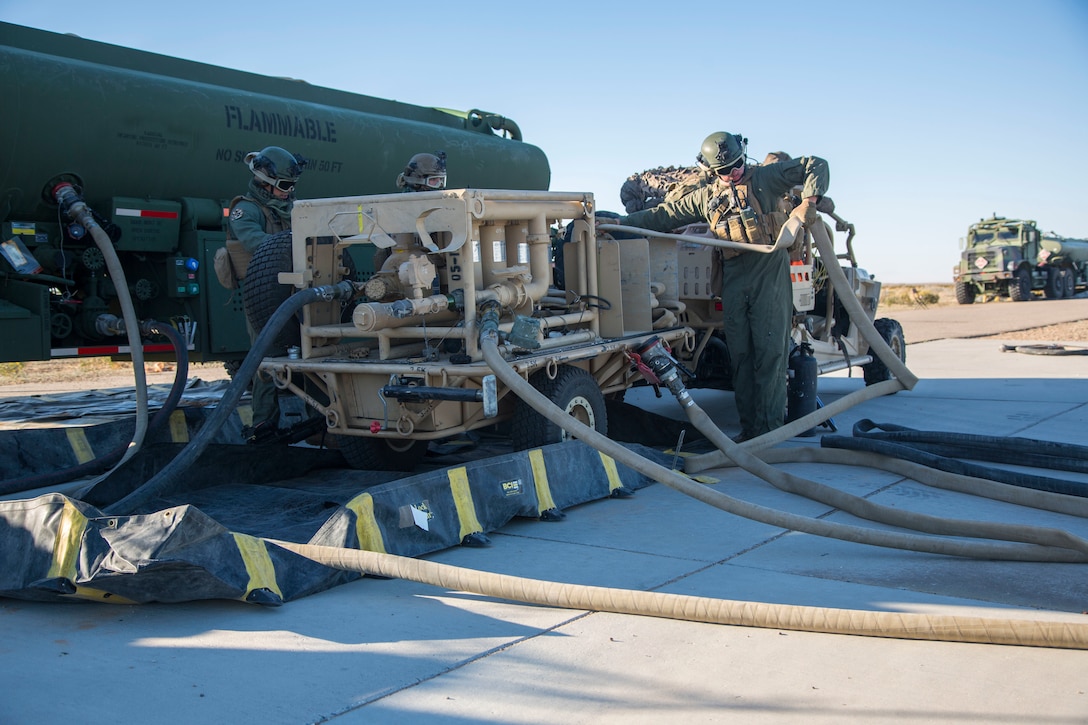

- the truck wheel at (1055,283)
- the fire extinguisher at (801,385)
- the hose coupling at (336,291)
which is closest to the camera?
the hose coupling at (336,291)

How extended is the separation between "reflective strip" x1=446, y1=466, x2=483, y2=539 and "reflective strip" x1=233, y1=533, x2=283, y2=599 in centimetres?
109

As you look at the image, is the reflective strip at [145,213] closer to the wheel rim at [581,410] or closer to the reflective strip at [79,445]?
the reflective strip at [79,445]

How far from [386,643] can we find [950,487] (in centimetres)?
365

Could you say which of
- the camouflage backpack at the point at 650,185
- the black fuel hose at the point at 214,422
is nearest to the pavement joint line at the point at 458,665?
the black fuel hose at the point at 214,422

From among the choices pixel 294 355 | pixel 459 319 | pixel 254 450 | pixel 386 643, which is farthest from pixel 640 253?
pixel 386 643

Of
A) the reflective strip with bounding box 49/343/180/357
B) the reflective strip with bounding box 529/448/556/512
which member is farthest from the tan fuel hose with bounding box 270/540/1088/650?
the reflective strip with bounding box 49/343/180/357

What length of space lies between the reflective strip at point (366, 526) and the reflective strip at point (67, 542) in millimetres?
1099

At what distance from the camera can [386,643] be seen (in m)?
3.64

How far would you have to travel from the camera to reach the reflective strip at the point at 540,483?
Answer: 5.43 metres

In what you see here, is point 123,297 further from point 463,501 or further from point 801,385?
point 801,385

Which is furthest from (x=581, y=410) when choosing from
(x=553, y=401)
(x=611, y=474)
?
(x=611, y=474)

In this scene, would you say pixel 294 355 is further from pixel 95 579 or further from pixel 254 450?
pixel 95 579

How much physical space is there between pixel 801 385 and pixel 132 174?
562cm

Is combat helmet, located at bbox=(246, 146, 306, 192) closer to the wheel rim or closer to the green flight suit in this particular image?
the green flight suit
